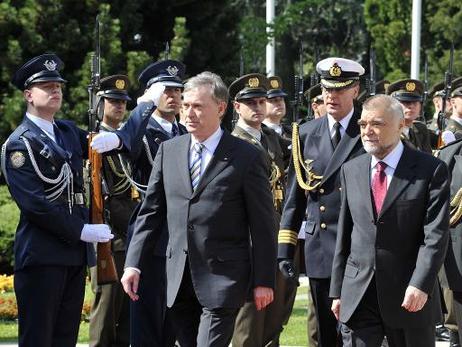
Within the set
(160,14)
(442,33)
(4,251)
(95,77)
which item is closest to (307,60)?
(442,33)

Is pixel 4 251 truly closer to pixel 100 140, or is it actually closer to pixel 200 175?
pixel 100 140

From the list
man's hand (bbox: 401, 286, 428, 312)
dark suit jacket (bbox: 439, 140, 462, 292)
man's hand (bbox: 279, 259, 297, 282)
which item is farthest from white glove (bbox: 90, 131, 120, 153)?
dark suit jacket (bbox: 439, 140, 462, 292)

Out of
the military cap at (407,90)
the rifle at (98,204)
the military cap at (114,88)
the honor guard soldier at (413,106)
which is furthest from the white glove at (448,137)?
the rifle at (98,204)

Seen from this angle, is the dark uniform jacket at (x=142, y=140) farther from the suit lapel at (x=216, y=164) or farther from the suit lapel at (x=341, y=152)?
the suit lapel at (x=341, y=152)

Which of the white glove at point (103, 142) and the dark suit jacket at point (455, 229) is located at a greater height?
the white glove at point (103, 142)

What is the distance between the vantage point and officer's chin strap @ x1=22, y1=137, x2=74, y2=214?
8594mm

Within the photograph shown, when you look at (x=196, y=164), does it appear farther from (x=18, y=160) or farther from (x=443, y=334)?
(x=443, y=334)

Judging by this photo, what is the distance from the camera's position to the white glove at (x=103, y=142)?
899 cm

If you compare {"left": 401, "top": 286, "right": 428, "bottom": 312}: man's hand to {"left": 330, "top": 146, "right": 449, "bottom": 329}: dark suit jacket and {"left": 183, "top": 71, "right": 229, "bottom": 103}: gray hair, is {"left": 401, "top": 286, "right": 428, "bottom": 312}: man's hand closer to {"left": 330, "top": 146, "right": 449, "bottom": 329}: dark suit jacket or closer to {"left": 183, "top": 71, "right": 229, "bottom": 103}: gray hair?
{"left": 330, "top": 146, "right": 449, "bottom": 329}: dark suit jacket

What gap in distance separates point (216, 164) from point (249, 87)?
126 inches

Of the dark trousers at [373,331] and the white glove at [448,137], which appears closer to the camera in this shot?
the dark trousers at [373,331]

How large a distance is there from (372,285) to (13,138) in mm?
2567

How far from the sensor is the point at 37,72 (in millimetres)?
8852

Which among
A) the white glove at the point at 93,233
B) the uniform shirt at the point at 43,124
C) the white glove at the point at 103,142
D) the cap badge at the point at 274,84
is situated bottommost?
the white glove at the point at 93,233
